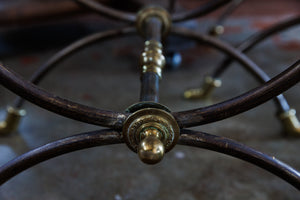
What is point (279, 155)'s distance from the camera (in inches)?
41.4

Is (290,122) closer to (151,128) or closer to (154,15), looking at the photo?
(154,15)

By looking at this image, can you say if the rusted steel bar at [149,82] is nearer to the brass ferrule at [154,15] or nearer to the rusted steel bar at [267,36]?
the brass ferrule at [154,15]

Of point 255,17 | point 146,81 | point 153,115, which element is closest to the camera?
point 153,115

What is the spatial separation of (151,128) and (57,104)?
0.17m

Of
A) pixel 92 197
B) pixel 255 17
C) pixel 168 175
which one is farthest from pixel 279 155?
pixel 255 17

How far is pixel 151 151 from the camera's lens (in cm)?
53

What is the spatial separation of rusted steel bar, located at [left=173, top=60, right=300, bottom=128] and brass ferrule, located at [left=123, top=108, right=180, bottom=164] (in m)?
0.03

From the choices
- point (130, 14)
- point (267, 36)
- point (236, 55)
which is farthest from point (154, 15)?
point (267, 36)

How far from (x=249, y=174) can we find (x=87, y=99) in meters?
0.65

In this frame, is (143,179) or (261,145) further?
(261,145)

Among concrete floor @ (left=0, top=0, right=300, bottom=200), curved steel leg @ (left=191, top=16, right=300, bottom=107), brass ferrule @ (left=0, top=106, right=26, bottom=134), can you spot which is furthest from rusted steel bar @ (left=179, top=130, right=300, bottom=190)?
brass ferrule @ (left=0, top=106, right=26, bottom=134)

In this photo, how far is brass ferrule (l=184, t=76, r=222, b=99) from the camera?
125 cm

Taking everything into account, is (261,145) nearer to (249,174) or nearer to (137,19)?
(249,174)

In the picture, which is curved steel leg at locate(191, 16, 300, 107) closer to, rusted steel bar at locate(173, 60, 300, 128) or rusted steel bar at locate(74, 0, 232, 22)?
rusted steel bar at locate(74, 0, 232, 22)
